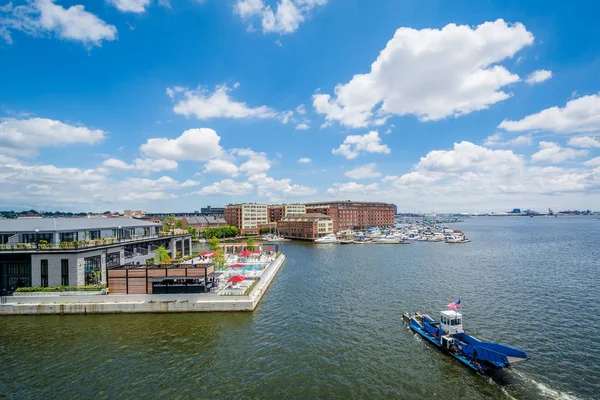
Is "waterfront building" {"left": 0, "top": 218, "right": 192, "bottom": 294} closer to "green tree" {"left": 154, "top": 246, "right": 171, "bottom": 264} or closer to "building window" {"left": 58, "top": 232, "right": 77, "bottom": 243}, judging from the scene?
"building window" {"left": 58, "top": 232, "right": 77, "bottom": 243}

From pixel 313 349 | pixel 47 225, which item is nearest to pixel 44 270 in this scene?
pixel 47 225

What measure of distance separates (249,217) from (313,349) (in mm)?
161546

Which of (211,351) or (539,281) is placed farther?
(539,281)

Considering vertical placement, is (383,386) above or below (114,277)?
below

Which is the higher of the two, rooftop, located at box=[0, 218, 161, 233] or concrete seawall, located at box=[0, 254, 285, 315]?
rooftop, located at box=[0, 218, 161, 233]

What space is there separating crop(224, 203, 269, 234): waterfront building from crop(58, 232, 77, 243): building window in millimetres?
134420

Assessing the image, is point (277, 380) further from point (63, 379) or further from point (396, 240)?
point (396, 240)

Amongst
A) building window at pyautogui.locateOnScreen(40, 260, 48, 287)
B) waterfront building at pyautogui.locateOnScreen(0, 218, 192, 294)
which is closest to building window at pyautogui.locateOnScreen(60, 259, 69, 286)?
waterfront building at pyautogui.locateOnScreen(0, 218, 192, 294)

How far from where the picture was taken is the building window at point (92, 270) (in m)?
43.2

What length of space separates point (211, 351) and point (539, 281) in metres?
55.8

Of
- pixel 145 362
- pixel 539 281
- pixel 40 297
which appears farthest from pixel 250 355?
pixel 539 281

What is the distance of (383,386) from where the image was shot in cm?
2244

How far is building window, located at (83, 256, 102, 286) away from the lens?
43.2 m

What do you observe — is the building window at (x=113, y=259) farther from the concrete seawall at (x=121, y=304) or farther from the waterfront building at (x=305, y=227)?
the waterfront building at (x=305, y=227)
